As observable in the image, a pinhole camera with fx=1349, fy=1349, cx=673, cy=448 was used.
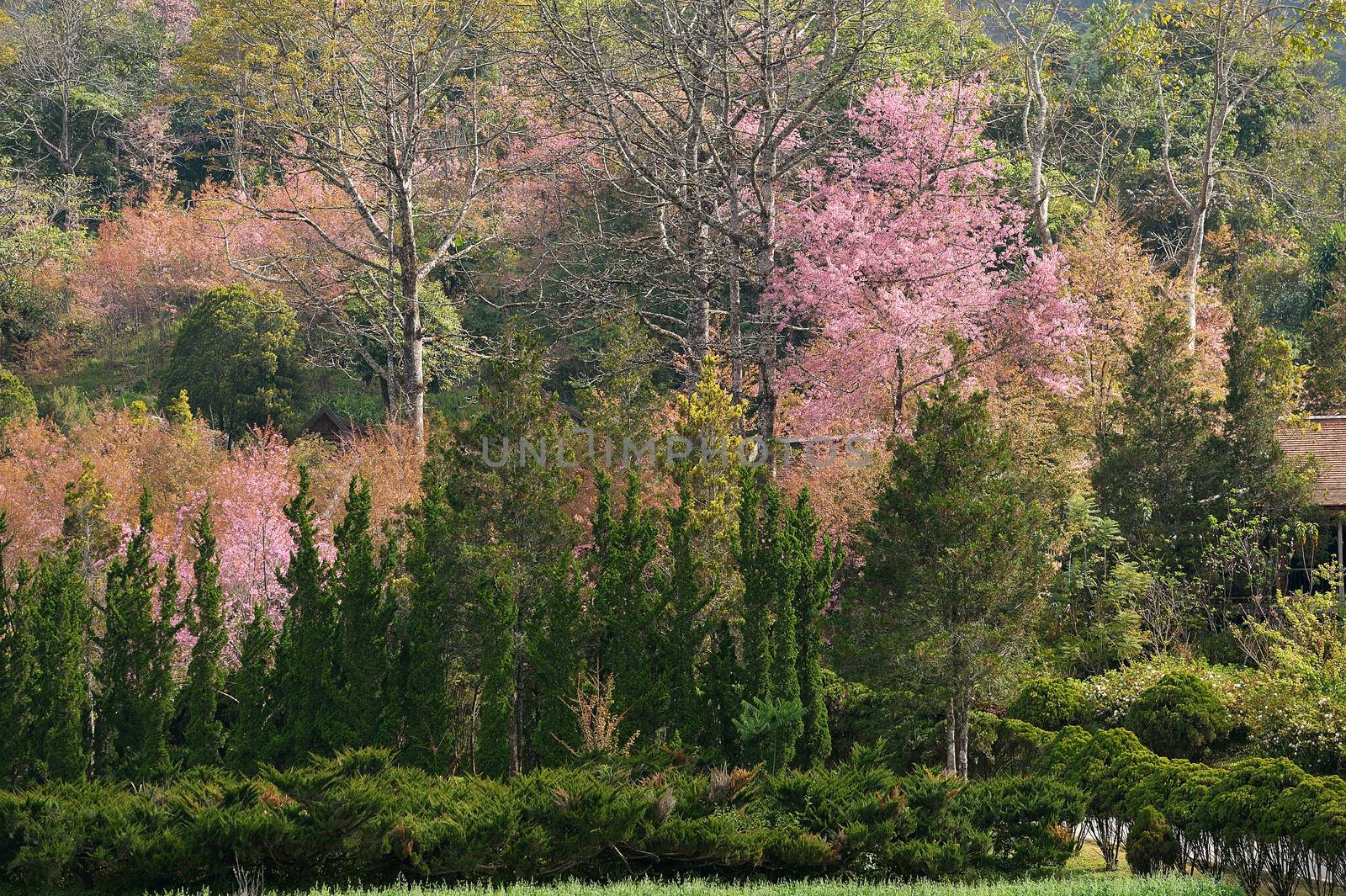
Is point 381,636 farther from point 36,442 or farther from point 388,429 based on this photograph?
point 36,442

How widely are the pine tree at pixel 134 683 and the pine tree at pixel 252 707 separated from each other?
1.86 ft

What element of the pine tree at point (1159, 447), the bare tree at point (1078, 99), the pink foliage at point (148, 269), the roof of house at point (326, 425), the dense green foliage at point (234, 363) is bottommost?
the pine tree at point (1159, 447)

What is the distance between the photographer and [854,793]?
884 cm

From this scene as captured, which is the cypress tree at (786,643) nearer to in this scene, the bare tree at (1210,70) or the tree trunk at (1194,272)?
the bare tree at (1210,70)

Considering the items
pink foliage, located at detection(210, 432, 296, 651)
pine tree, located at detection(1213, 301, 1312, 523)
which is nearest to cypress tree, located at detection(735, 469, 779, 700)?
pink foliage, located at detection(210, 432, 296, 651)

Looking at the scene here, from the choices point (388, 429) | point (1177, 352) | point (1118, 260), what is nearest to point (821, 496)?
point (1177, 352)

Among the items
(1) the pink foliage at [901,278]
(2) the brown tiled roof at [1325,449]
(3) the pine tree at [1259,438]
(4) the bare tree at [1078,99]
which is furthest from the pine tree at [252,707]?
(4) the bare tree at [1078,99]

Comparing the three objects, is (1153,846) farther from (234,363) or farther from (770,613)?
(234,363)

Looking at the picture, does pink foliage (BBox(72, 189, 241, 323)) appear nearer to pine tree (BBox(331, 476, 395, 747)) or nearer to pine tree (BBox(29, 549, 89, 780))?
pine tree (BBox(29, 549, 89, 780))

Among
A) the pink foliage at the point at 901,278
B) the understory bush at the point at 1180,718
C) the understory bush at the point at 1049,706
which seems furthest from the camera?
the pink foliage at the point at 901,278

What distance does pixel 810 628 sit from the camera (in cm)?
1107

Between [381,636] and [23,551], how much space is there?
31.3 ft

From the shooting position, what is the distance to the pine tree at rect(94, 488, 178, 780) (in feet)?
35.7

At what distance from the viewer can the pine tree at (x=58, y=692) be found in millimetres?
10539
